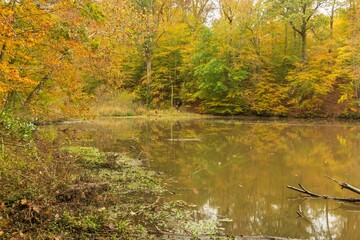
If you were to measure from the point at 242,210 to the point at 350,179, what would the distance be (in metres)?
3.61

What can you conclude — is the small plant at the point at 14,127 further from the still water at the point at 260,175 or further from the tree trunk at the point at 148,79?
the tree trunk at the point at 148,79

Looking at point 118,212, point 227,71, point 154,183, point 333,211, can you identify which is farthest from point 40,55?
point 227,71

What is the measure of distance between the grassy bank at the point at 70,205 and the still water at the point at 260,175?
0.57 meters

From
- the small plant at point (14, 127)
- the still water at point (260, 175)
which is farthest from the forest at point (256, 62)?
the small plant at point (14, 127)

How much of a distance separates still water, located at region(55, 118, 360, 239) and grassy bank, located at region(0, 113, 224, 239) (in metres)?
0.57

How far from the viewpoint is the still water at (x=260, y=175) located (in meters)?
5.42

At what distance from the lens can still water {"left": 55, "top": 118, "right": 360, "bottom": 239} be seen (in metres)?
5.42

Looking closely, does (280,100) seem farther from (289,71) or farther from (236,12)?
(236,12)

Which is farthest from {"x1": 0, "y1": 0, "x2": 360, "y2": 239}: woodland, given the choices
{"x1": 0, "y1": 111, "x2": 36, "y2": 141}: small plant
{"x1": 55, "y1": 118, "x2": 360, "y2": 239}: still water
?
{"x1": 55, "y1": 118, "x2": 360, "y2": 239}: still water

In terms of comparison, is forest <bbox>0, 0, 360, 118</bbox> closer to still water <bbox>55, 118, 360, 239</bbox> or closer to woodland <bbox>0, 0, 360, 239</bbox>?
woodland <bbox>0, 0, 360, 239</bbox>

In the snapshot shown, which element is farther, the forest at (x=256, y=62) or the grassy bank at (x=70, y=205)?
the forest at (x=256, y=62)

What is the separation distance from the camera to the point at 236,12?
28.8 meters

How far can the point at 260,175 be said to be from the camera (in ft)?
27.9

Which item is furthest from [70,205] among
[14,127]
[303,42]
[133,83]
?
[133,83]
